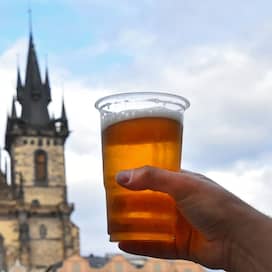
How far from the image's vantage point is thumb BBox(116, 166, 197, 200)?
5.43 ft

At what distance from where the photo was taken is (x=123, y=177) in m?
1.67

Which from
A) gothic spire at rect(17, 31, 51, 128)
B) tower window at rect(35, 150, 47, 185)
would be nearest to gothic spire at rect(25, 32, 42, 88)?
gothic spire at rect(17, 31, 51, 128)

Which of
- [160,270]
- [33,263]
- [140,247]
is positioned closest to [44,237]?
[33,263]

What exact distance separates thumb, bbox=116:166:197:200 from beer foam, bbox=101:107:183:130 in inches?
6.0

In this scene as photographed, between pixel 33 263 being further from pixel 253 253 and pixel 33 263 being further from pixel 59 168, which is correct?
pixel 253 253

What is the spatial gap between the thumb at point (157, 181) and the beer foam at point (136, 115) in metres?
0.15

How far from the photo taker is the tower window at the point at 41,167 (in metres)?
44.2

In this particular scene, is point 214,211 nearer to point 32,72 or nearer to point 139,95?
point 139,95

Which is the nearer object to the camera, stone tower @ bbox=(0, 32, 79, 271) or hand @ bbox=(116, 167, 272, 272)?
hand @ bbox=(116, 167, 272, 272)

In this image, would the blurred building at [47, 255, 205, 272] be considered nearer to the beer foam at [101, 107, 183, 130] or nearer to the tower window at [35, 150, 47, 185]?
the tower window at [35, 150, 47, 185]

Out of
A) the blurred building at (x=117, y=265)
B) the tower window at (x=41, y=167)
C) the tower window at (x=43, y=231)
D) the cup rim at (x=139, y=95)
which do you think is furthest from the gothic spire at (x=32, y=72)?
the cup rim at (x=139, y=95)

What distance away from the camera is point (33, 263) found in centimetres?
4247

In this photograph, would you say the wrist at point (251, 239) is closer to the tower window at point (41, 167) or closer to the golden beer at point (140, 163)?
the golden beer at point (140, 163)

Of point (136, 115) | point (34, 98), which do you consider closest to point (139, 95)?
point (136, 115)
